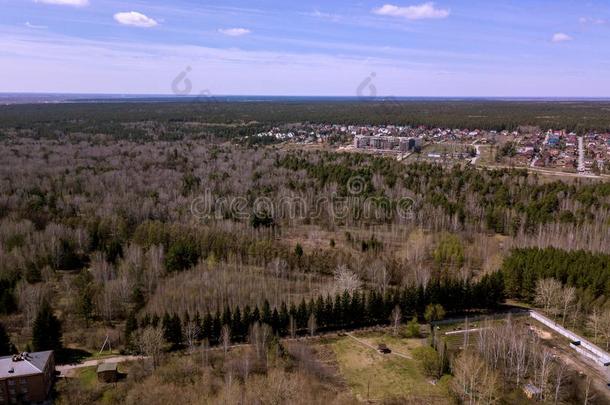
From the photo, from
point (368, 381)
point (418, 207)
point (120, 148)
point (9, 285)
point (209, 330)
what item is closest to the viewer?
point (368, 381)

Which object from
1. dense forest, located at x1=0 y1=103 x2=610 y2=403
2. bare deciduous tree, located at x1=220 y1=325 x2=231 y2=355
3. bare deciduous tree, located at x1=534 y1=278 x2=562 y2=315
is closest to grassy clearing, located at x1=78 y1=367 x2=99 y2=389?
dense forest, located at x1=0 y1=103 x2=610 y2=403

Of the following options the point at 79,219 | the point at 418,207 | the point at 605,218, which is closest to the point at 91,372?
the point at 79,219

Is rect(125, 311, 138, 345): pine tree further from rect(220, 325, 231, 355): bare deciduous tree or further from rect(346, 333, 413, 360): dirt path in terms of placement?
rect(346, 333, 413, 360): dirt path

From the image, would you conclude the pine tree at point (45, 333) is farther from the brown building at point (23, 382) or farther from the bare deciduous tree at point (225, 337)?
the bare deciduous tree at point (225, 337)

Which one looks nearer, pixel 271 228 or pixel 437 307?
pixel 437 307

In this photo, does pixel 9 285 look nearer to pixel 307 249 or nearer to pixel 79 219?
pixel 79 219

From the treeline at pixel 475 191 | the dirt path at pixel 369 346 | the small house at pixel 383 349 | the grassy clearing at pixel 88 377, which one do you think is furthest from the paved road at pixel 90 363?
the treeline at pixel 475 191
